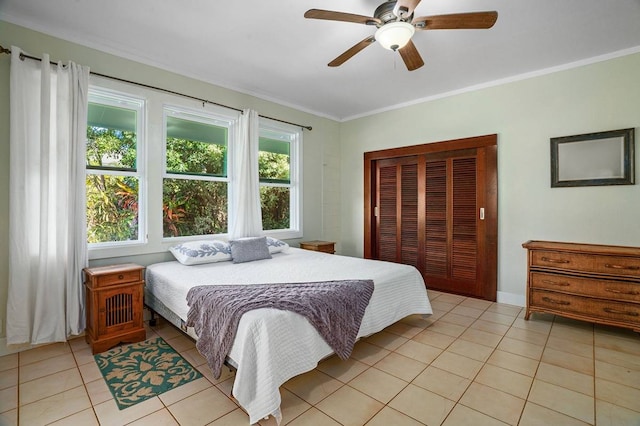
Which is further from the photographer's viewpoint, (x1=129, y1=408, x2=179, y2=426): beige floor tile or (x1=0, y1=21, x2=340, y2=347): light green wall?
(x1=0, y1=21, x2=340, y2=347): light green wall

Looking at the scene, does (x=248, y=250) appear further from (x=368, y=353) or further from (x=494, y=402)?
(x=494, y=402)

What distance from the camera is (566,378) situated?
2131mm

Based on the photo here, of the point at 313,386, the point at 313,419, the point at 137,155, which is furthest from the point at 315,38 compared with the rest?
the point at 313,419

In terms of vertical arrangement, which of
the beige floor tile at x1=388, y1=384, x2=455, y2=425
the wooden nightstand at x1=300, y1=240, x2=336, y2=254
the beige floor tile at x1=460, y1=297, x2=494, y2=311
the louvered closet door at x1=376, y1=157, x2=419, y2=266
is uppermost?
the louvered closet door at x1=376, y1=157, x2=419, y2=266

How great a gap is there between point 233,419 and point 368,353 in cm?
119

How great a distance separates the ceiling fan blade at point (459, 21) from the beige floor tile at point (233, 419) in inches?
105

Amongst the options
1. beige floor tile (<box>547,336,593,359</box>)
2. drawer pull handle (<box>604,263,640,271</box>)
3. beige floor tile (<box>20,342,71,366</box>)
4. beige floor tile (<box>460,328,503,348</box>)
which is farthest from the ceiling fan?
beige floor tile (<box>20,342,71,366</box>)

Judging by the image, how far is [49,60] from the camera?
2.60m

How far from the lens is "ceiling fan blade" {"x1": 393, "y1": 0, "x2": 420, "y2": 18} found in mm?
1838

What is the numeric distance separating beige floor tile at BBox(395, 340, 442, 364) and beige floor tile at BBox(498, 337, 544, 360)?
0.59 m

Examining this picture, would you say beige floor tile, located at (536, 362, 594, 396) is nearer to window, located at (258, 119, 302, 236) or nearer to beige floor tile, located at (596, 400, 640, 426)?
beige floor tile, located at (596, 400, 640, 426)

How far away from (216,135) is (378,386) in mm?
3284

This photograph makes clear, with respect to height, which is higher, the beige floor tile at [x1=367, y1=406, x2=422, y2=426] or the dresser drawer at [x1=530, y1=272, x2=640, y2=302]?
the dresser drawer at [x1=530, y1=272, x2=640, y2=302]

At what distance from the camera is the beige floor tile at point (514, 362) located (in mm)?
2248
